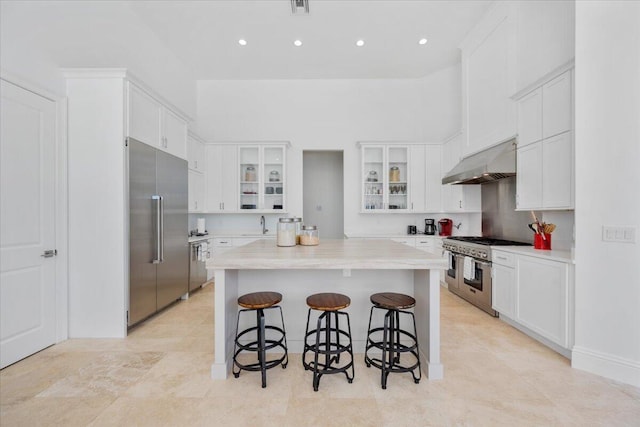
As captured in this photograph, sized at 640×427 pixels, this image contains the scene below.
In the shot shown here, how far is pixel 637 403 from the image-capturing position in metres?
1.84

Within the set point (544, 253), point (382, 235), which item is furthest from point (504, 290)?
point (382, 235)

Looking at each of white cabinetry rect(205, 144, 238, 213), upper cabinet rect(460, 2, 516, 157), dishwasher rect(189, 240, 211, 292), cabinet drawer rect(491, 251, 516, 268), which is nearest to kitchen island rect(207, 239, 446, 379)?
cabinet drawer rect(491, 251, 516, 268)

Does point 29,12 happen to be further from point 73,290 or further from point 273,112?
point 273,112

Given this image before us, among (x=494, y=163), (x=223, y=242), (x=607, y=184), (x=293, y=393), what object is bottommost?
(x=293, y=393)

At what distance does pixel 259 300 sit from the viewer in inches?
81.5

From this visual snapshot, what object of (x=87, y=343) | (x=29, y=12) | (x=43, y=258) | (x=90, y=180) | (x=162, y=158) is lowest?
(x=87, y=343)

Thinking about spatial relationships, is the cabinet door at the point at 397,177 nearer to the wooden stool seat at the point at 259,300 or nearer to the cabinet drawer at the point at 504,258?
the cabinet drawer at the point at 504,258

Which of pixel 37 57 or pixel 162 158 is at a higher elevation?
pixel 37 57

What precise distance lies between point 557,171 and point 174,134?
4.55 m

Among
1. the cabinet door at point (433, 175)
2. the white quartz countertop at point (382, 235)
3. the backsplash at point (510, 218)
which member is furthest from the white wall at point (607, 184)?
the cabinet door at point (433, 175)

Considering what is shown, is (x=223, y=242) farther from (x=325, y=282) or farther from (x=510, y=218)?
(x=510, y=218)

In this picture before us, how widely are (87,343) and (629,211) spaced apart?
4841 mm

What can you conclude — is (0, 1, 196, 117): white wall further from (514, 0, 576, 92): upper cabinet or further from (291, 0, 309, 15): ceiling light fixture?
(514, 0, 576, 92): upper cabinet

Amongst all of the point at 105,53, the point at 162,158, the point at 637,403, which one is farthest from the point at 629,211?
the point at 105,53
